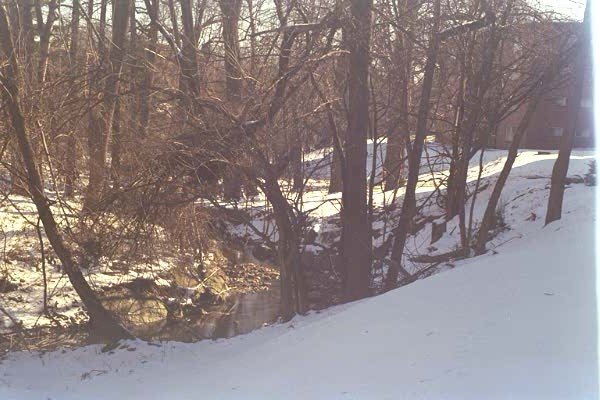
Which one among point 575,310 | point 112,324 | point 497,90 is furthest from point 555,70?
point 112,324

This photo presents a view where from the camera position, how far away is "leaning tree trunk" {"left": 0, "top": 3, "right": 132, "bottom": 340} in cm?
827

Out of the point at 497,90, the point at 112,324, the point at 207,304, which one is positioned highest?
the point at 497,90

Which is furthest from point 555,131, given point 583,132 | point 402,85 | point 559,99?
point 402,85

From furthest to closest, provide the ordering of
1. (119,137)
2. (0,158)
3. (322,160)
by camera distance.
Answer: (322,160)
(119,137)
(0,158)

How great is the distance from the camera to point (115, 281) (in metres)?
12.5

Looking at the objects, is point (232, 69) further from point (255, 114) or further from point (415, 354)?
point (415, 354)

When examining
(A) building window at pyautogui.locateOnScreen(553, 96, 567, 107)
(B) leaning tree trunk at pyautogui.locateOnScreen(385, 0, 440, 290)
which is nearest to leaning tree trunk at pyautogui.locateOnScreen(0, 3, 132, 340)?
(B) leaning tree trunk at pyautogui.locateOnScreen(385, 0, 440, 290)

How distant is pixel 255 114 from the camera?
9094 millimetres

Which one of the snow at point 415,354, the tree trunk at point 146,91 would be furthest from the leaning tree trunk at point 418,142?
the tree trunk at point 146,91

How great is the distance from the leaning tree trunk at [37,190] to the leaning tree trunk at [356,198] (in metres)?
3.74

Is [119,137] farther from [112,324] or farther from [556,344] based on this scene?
[556,344]

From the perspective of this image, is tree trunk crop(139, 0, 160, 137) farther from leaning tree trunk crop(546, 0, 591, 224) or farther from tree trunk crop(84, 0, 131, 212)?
leaning tree trunk crop(546, 0, 591, 224)

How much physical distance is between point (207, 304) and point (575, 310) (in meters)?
9.40

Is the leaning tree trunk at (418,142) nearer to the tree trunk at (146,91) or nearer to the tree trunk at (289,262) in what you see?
the tree trunk at (289,262)
